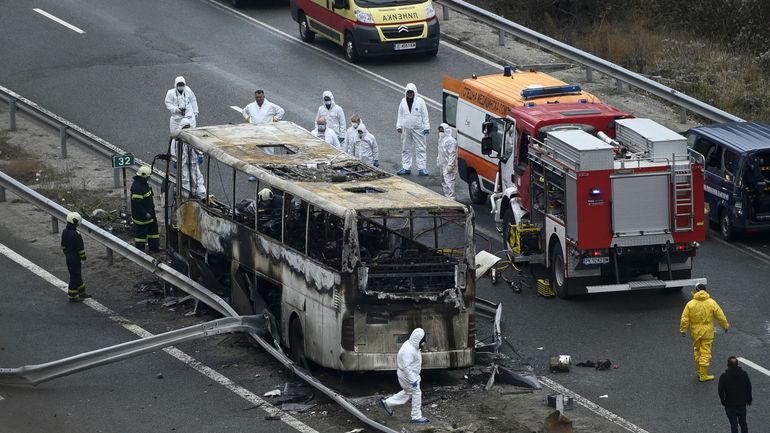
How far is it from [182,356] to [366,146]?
8.73 meters

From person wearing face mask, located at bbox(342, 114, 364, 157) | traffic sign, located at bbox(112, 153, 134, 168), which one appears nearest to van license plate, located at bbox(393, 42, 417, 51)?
person wearing face mask, located at bbox(342, 114, 364, 157)

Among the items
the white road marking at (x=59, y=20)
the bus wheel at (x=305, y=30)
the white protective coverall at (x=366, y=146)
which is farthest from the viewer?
the white road marking at (x=59, y=20)

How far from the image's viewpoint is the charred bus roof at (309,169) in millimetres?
19641

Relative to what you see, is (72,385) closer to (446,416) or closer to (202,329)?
(202,329)

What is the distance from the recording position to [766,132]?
86.8 feet

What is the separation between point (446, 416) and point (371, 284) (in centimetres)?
186

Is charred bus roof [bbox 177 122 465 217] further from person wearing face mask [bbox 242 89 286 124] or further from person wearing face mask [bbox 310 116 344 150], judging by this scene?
person wearing face mask [bbox 242 89 286 124]

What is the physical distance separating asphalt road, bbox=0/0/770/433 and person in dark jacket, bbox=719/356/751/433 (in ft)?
3.09

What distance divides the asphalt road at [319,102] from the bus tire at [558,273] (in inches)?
8.2

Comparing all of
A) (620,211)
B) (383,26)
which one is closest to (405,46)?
(383,26)

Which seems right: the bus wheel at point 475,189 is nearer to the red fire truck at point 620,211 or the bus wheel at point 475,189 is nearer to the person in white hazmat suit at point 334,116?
the person in white hazmat suit at point 334,116

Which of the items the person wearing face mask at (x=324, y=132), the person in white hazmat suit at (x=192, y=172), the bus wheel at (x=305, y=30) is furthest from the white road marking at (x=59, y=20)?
the person in white hazmat suit at (x=192, y=172)

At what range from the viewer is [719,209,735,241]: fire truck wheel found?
1012 inches

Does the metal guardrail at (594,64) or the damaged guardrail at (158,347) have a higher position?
the metal guardrail at (594,64)
